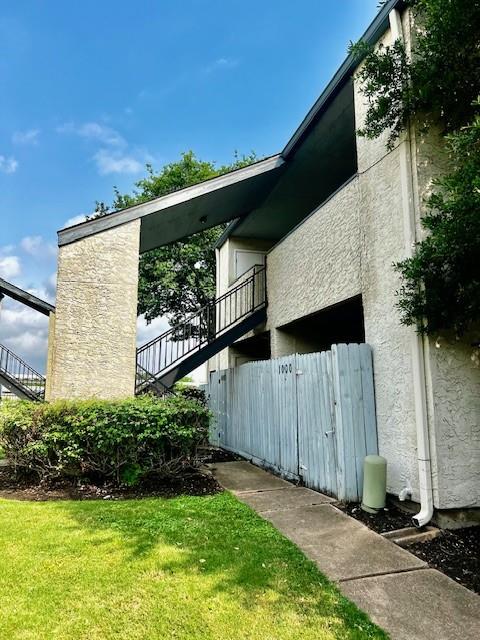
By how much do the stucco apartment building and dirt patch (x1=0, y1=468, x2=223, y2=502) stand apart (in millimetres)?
3018

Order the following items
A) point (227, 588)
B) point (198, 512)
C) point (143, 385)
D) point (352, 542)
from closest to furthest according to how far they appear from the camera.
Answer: point (227, 588) → point (352, 542) → point (198, 512) → point (143, 385)

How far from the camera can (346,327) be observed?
34.2 feet

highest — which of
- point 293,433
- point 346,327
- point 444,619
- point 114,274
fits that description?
point 114,274

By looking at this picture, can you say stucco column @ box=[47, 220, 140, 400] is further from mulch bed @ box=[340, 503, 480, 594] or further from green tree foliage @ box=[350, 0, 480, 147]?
green tree foliage @ box=[350, 0, 480, 147]

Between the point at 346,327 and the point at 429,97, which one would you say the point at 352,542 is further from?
the point at 346,327

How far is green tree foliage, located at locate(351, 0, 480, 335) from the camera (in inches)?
153

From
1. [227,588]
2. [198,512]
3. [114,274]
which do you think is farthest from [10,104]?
[227,588]

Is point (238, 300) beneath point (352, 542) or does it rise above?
above

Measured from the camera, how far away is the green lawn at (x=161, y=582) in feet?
9.34

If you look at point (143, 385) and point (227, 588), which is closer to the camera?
point (227, 588)

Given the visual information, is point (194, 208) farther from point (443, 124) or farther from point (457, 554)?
point (457, 554)

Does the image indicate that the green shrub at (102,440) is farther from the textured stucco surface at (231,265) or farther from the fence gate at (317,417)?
the textured stucco surface at (231,265)

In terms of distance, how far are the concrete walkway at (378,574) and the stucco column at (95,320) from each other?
3859 millimetres

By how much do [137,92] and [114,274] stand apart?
1041cm
